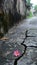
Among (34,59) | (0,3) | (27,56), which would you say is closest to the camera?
(34,59)

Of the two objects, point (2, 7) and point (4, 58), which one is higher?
point (2, 7)

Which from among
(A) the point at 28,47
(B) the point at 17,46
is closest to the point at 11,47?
(B) the point at 17,46

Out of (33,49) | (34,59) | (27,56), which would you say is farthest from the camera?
(33,49)

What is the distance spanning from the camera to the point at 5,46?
219 centimetres

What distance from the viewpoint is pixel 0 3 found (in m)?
2.85

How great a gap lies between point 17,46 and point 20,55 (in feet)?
1.21

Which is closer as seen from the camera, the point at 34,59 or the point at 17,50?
the point at 34,59

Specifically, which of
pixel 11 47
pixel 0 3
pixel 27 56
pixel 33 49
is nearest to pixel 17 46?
pixel 11 47

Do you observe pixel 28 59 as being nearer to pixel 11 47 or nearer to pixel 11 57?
pixel 11 57

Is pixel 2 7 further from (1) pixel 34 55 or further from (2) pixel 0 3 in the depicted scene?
(1) pixel 34 55

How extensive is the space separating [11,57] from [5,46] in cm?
44

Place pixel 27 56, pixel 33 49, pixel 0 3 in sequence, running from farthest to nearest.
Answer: pixel 0 3 → pixel 33 49 → pixel 27 56

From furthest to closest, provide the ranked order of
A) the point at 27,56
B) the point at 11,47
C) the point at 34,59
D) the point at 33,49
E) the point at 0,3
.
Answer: the point at 0,3 → the point at 11,47 → the point at 33,49 → the point at 27,56 → the point at 34,59

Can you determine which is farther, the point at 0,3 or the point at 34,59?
the point at 0,3
